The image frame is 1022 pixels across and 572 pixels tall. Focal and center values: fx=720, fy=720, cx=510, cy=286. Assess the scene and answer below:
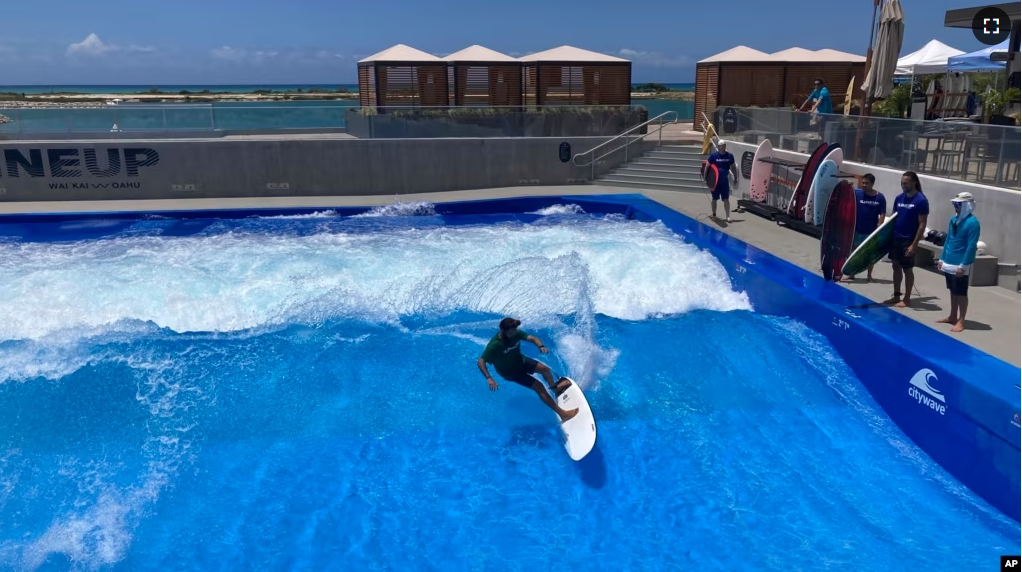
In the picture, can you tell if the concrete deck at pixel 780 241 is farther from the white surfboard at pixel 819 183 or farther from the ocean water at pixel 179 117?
the ocean water at pixel 179 117

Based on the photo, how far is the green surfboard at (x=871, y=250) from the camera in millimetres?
8328

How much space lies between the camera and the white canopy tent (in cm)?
1931

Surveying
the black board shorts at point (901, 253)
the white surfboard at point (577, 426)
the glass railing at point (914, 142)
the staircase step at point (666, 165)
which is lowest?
the white surfboard at point (577, 426)

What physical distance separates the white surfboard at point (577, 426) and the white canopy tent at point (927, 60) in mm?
16661

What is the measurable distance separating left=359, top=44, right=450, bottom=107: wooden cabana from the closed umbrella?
11735 millimetres

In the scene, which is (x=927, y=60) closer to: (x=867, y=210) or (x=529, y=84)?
(x=529, y=84)

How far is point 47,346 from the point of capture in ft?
30.7

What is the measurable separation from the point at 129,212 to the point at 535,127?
9.83m

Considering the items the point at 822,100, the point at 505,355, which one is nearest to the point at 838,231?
the point at 505,355

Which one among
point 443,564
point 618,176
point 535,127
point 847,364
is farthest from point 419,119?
point 443,564

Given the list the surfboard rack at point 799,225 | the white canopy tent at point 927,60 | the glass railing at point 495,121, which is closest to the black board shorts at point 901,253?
the surfboard rack at point 799,225

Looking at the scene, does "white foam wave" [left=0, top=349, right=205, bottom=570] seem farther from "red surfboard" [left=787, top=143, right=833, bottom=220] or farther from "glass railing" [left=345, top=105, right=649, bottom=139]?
"glass railing" [left=345, top=105, right=649, bottom=139]

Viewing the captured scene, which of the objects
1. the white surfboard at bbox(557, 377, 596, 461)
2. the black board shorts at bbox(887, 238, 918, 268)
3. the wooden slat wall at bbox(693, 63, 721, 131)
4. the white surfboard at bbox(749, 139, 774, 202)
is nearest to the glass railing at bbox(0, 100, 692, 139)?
the wooden slat wall at bbox(693, 63, 721, 131)

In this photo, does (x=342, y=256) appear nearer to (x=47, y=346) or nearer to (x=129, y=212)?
(x=47, y=346)
